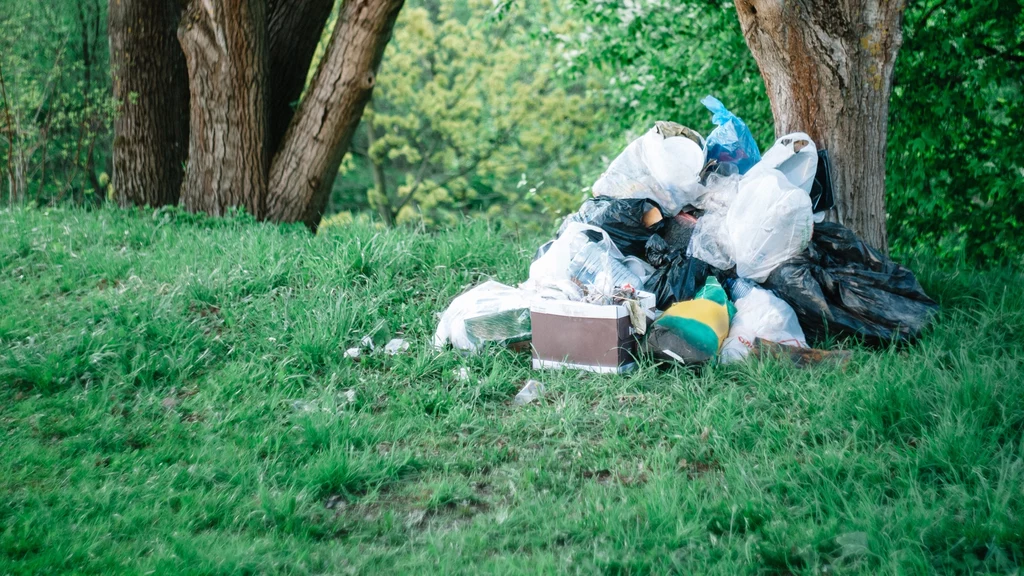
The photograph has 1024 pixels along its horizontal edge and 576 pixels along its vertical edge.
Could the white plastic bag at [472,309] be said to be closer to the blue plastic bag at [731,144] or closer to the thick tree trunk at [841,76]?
the blue plastic bag at [731,144]

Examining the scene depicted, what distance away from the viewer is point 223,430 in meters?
3.62

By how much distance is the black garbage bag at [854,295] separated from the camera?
407cm

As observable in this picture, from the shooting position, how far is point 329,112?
A: 272 inches

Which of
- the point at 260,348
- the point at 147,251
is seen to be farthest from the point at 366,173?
the point at 260,348

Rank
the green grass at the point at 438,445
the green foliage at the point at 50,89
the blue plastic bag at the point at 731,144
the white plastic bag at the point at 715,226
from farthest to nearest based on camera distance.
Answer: the green foliage at the point at 50,89 → the blue plastic bag at the point at 731,144 → the white plastic bag at the point at 715,226 → the green grass at the point at 438,445

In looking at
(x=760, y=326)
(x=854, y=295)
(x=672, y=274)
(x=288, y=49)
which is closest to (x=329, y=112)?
(x=288, y=49)

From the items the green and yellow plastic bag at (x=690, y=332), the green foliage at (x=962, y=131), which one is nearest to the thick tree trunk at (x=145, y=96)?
the green and yellow plastic bag at (x=690, y=332)

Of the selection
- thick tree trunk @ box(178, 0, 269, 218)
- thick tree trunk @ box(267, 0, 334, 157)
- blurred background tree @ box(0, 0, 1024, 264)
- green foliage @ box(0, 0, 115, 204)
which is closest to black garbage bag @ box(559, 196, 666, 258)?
blurred background tree @ box(0, 0, 1024, 264)

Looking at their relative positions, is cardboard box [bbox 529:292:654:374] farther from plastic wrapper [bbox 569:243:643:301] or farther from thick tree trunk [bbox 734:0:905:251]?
thick tree trunk [bbox 734:0:905:251]

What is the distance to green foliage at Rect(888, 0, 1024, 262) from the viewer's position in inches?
237

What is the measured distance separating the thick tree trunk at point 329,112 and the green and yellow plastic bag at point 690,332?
12.7 ft

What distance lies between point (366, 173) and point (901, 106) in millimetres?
14238

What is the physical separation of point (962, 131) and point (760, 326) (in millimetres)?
3471

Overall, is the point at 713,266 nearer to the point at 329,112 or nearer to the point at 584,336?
the point at 584,336
